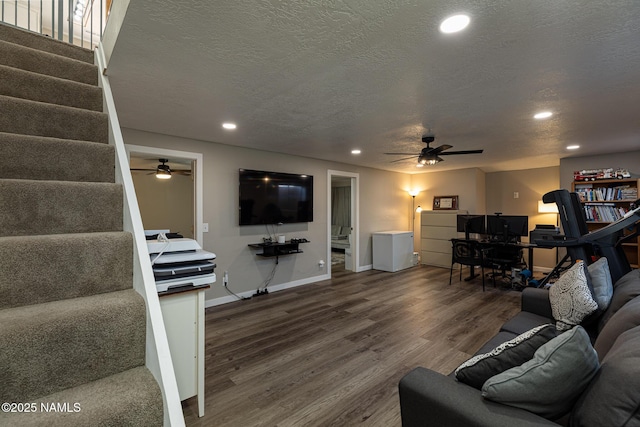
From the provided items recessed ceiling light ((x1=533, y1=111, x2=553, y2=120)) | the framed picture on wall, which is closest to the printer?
recessed ceiling light ((x1=533, y1=111, x2=553, y2=120))

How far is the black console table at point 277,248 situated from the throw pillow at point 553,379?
3.65 metres

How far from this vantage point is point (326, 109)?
2779 mm

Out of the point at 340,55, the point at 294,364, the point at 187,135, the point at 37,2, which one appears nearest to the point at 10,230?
the point at 340,55

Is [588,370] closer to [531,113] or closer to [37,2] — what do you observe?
[531,113]

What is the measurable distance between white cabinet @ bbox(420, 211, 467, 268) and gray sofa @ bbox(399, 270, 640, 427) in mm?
5097

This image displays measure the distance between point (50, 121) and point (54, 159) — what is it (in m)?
0.38

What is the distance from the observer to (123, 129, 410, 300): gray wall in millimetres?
3984

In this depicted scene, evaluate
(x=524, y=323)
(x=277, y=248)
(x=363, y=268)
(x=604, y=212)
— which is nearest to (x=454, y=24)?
(x=524, y=323)

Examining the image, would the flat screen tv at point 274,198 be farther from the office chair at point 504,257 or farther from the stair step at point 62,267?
the office chair at point 504,257

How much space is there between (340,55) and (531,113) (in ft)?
7.52

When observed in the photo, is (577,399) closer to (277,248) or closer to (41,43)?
(277,248)

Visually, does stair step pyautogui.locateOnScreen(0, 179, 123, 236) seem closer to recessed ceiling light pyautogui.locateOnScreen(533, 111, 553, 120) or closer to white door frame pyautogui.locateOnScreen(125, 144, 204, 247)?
white door frame pyautogui.locateOnScreen(125, 144, 204, 247)

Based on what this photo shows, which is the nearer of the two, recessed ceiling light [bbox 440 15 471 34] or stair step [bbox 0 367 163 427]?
stair step [bbox 0 367 163 427]

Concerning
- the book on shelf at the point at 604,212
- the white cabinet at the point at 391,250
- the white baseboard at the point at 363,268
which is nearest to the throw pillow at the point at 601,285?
the book on shelf at the point at 604,212
